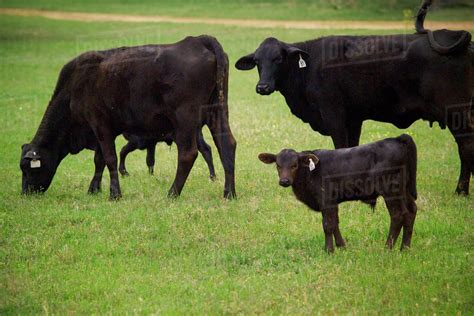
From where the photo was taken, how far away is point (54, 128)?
44.2 feet

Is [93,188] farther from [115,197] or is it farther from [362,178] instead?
[362,178]

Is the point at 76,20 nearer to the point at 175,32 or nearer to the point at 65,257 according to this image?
the point at 175,32

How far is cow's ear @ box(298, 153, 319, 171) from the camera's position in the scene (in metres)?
9.25

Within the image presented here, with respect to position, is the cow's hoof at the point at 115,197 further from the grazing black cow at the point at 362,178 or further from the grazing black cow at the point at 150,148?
the grazing black cow at the point at 362,178

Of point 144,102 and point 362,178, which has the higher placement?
point 144,102

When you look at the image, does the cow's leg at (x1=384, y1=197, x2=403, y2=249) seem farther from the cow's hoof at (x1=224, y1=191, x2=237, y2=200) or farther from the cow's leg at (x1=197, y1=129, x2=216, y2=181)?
the cow's leg at (x1=197, y1=129, x2=216, y2=181)

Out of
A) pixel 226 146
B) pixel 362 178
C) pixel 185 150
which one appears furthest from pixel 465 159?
pixel 185 150

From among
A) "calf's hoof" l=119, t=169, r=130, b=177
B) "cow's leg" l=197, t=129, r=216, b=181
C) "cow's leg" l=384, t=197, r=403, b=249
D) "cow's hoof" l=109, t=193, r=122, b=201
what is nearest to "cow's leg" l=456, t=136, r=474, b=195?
"cow's leg" l=384, t=197, r=403, b=249

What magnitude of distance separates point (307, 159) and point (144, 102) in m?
3.75

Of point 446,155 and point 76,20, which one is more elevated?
point 76,20

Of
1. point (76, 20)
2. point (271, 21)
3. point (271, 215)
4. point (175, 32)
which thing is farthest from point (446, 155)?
point (76, 20)

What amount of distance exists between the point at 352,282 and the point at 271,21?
1275 inches

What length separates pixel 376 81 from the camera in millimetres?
12125

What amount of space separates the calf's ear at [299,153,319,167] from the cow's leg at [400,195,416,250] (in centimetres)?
109
